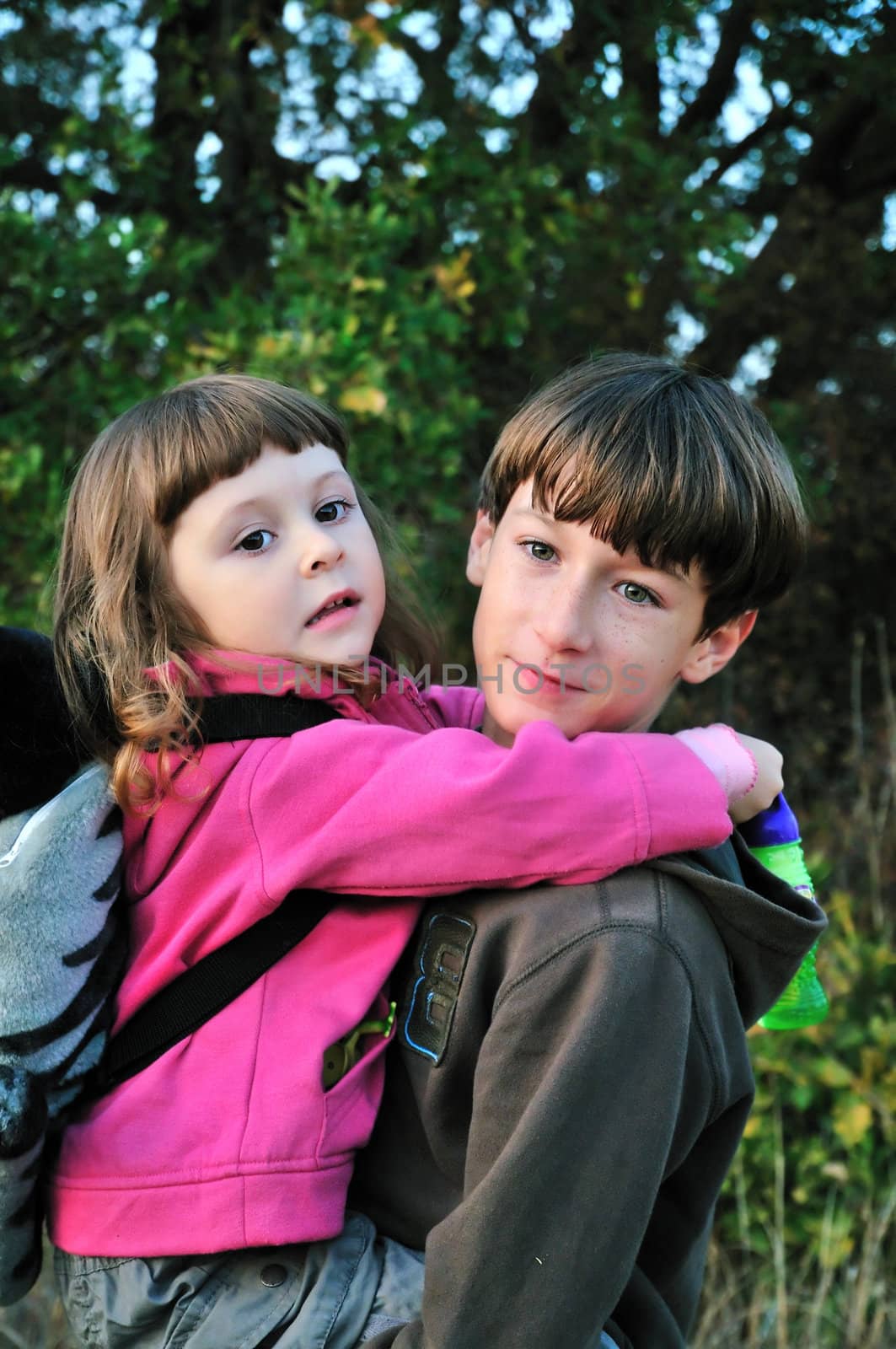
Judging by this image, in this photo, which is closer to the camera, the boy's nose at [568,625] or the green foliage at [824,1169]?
the boy's nose at [568,625]

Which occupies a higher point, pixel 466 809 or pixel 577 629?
pixel 577 629

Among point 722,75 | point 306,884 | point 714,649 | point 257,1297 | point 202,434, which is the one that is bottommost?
point 257,1297

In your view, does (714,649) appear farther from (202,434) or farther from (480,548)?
(202,434)

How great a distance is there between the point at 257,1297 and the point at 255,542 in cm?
103

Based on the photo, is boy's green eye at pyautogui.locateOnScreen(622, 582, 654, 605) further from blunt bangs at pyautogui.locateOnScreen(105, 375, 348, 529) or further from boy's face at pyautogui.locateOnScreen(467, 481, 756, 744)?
blunt bangs at pyautogui.locateOnScreen(105, 375, 348, 529)

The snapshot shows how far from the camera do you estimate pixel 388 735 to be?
173cm

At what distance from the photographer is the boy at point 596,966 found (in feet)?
4.75

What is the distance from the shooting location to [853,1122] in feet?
13.0

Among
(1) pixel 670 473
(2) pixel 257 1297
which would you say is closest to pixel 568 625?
(1) pixel 670 473

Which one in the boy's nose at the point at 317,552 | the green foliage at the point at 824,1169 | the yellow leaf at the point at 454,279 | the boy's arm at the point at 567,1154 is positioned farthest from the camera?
the yellow leaf at the point at 454,279

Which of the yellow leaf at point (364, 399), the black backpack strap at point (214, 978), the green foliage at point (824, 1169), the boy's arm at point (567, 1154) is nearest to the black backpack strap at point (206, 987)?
the black backpack strap at point (214, 978)

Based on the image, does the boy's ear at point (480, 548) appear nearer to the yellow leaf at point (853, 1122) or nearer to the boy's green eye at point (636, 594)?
the boy's green eye at point (636, 594)

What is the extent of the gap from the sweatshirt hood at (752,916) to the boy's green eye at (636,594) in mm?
386

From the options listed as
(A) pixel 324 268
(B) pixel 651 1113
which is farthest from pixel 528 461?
(A) pixel 324 268
